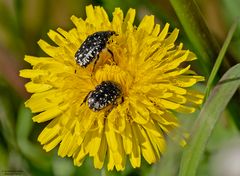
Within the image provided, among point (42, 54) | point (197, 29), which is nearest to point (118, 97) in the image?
point (197, 29)

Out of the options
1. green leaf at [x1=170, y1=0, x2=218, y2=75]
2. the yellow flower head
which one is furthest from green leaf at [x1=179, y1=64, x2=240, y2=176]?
green leaf at [x1=170, y1=0, x2=218, y2=75]

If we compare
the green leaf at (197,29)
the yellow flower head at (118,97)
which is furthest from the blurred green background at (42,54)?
the yellow flower head at (118,97)

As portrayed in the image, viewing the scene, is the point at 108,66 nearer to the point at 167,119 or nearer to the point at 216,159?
the point at 167,119

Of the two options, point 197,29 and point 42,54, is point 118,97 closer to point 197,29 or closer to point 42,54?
point 197,29

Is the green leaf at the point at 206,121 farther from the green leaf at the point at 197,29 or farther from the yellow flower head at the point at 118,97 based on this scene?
the green leaf at the point at 197,29

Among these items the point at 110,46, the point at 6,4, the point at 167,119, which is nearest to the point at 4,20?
the point at 6,4
